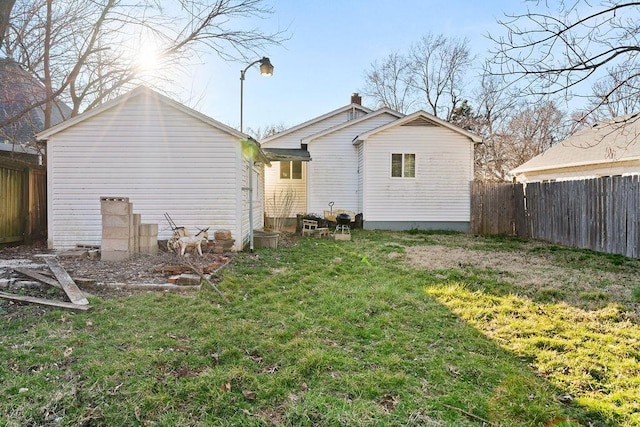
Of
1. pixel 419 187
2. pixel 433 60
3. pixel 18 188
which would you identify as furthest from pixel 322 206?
pixel 433 60

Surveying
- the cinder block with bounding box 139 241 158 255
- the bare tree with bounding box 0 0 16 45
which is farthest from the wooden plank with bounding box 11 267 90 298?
the bare tree with bounding box 0 0 16 45

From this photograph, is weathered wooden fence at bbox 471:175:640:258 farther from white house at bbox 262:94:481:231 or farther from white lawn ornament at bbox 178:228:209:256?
white lawn ornament at bbox 178:228:209:256

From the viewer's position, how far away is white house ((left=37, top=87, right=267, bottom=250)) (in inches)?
333

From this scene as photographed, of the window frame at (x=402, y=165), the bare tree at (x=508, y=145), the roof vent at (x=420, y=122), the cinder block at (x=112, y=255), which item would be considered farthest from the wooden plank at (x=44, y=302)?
the bare tree at (x=508, y=145)

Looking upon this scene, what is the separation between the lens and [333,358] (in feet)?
10.4

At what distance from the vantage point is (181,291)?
17.0 feet

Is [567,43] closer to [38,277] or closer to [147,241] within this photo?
[38,277]

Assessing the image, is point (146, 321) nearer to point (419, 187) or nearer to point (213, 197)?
point (213, 197)

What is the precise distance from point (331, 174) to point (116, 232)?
980 centimetres

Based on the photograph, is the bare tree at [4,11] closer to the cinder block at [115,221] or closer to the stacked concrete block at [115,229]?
the stacked concrete block at [115,229]

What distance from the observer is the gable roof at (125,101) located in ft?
27.2

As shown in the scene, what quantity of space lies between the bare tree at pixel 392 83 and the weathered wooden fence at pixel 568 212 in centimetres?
1803

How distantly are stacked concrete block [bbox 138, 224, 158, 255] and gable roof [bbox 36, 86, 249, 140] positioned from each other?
2.76m

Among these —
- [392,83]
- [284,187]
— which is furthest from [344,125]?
[392,83]
